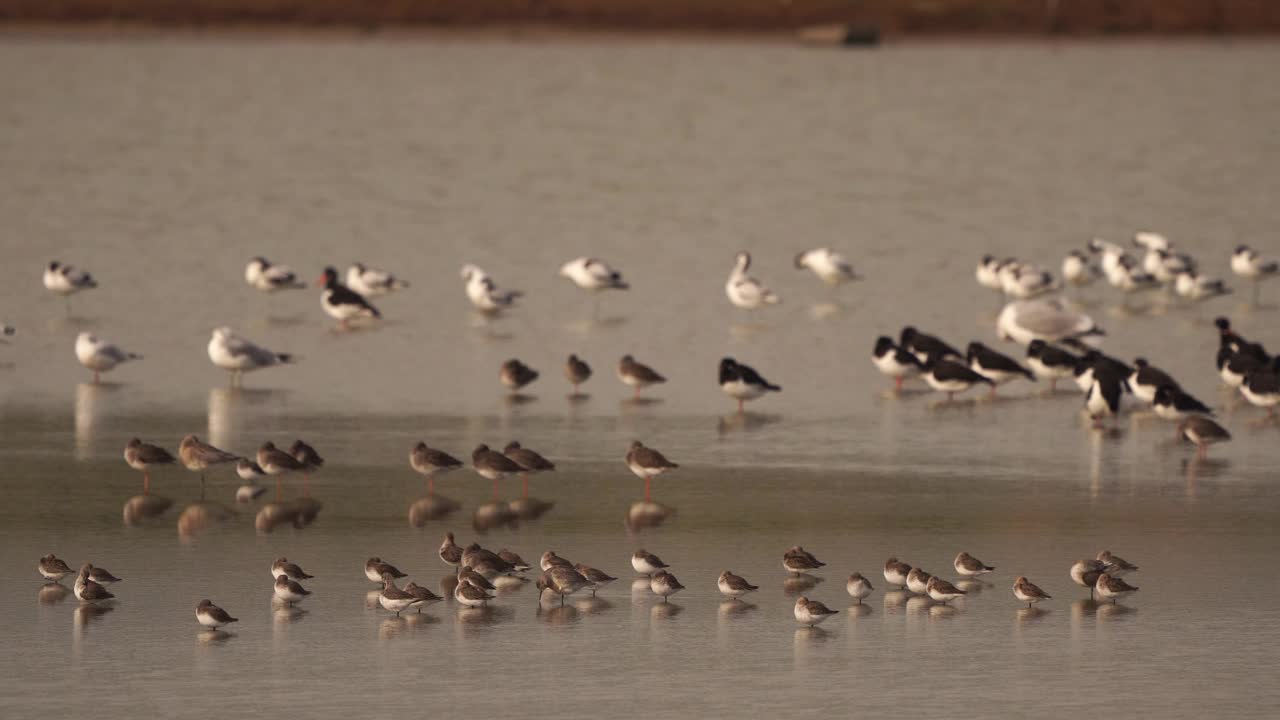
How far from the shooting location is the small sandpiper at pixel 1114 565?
13.6 m

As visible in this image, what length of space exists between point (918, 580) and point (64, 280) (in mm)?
16600

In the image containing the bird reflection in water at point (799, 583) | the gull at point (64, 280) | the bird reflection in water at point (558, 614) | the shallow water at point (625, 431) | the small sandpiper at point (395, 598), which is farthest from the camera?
the gull at point (64, 280)

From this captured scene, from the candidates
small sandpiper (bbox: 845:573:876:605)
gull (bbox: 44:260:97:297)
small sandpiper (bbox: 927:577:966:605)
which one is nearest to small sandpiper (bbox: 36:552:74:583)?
small sandpiper (bbox: 845:573:876:605)

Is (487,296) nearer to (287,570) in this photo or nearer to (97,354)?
(97,354)

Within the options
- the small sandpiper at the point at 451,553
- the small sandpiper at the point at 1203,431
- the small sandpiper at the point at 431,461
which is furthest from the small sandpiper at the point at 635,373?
the small sandpiper at the point at 451,553

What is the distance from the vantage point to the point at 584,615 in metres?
13.1

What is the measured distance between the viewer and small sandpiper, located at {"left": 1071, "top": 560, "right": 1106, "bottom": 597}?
13484 millimetres

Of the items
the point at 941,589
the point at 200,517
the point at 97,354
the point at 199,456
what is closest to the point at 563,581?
the point at 941,589

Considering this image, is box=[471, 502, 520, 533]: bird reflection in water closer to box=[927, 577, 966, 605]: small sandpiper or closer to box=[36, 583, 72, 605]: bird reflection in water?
box=[36, 583, 72, 605]: bird reflection in water

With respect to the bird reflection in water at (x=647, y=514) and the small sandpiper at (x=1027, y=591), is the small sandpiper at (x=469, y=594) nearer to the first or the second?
the bird reflection in water at (x=647, y=514)

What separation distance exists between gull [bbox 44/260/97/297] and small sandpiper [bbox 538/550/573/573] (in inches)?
599

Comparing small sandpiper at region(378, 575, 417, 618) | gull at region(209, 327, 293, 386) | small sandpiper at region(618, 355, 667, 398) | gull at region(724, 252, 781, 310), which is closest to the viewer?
small sandpiper at region(378, 575, 417, 618)

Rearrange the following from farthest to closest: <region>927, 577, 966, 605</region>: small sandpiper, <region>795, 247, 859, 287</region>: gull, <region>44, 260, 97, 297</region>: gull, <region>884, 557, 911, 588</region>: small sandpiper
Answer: <region>795, 247, 859, 287</region>: gull → <region>44, 260, 97, 297</region>: gull → <region>884, 557, 911, 588</region>: small sandpiper → <region>927, 577, 966, 605</region>: small sandpiper

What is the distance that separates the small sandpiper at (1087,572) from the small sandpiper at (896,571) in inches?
40.4
